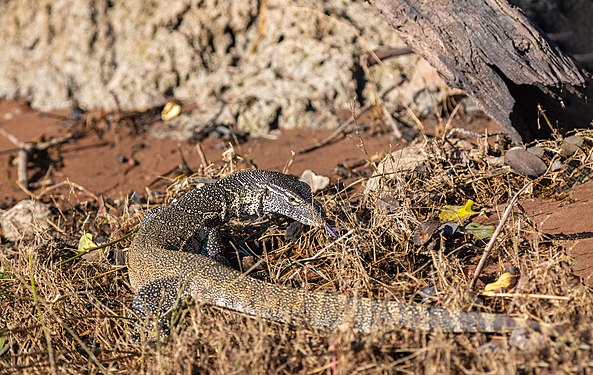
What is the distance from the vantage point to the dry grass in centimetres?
296

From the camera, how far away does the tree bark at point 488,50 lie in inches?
173

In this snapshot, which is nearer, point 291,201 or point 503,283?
point 503,283

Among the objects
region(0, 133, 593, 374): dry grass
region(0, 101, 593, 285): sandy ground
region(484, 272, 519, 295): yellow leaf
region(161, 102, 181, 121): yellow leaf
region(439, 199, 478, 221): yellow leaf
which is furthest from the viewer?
region(161, 102, 181, 121): yellow leaf

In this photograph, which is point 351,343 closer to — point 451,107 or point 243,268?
point 243,268

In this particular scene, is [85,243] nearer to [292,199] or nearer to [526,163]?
[292,199]

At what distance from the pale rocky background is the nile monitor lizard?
103 inches

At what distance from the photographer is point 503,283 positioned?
3434mm

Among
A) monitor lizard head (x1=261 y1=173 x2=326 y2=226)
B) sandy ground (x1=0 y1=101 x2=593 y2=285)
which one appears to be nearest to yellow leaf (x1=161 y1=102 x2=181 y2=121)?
sandy ground (x1=0 y1=101 x2=593 y2=285)

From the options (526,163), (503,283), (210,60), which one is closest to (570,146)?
(526,163)

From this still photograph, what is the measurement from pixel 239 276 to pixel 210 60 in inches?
184

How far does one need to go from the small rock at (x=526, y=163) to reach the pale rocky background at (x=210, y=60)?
1.92 m

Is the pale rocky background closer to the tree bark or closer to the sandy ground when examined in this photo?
the sandy ground

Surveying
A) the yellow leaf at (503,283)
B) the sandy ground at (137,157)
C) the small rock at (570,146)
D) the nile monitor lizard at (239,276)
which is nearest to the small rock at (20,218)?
the sandy ground at (137,157)

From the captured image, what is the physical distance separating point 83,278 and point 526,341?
8.42 feet
